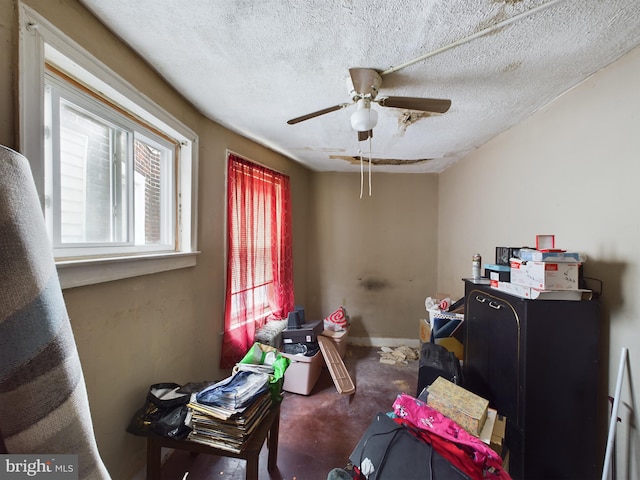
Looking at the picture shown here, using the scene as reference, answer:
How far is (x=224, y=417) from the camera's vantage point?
3.78ft

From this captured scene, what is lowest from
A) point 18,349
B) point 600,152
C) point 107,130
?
point 18,349

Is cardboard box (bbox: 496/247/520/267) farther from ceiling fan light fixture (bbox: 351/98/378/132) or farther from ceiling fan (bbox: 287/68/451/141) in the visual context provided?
ceiling fan light fixture (bbox: 351/98/378/132)

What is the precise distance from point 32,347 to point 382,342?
11.5 feet

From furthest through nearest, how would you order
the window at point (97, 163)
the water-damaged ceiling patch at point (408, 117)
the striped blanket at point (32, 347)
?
the water-damaged ceiling patch at point (408, 117), the window at point (97, 163), the striped blanket at point (32, 347)

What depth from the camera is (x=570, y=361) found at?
1251 mm

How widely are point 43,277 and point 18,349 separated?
17 centimetres

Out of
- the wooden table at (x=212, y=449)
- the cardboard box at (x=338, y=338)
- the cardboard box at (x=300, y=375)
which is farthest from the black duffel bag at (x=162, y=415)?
the cardboard box at (x=338, y=338)

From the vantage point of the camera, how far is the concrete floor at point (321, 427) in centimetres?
151

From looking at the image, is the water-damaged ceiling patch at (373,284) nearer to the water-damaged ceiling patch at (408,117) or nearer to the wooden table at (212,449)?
the water-damaged ceiling patch at (408,117)

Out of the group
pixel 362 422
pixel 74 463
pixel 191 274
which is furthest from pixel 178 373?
pixel 362 422

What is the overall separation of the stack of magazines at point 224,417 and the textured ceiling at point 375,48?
174 centimetres

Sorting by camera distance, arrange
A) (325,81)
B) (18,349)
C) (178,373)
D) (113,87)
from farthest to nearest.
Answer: (178,373), (325,81), (113,87), (18,349)

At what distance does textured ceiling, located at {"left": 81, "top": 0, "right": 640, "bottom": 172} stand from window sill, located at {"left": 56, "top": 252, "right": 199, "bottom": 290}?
1.06 m

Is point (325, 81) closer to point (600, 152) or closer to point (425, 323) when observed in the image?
point (600, 152)
